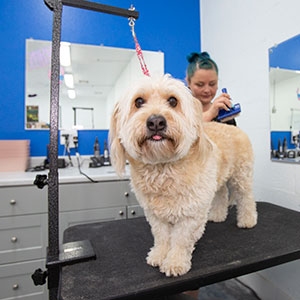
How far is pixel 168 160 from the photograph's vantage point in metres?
0.66

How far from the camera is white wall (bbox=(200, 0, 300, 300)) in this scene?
128 centimetres

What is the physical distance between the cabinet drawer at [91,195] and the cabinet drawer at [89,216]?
0.03 metres

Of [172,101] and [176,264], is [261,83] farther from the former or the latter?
[176,264]

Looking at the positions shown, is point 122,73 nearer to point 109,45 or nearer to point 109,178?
point 109,45

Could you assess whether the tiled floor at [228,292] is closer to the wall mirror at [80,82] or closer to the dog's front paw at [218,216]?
the dog's front paw at [218,216]

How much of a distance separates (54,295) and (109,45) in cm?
193

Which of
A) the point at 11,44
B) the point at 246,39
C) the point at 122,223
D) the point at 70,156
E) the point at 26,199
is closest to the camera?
the point at 122,223

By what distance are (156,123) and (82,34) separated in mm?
1751

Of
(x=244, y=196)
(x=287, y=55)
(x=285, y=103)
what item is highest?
(x=287, y=55)

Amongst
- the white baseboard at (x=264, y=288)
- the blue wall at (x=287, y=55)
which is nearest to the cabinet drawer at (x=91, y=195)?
the white baseboard at (x=264, y=288)

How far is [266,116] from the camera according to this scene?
1.43 m

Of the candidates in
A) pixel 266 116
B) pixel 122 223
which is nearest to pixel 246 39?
pixel 266 116

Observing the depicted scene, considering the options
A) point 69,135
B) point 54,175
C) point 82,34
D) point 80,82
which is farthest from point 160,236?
point 82,34

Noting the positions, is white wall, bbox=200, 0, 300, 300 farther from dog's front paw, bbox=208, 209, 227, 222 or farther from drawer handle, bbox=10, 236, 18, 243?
drawer handle, bbox=10, 236, 18, 243
